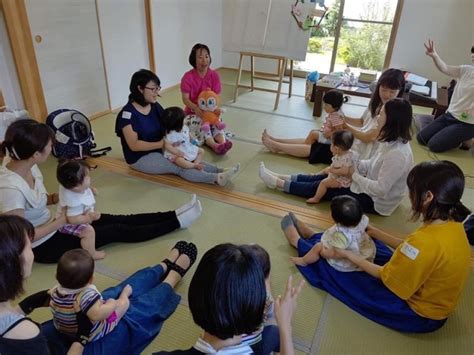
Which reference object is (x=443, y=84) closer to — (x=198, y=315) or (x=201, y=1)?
(x=201, y=1)

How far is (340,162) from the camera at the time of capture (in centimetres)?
238

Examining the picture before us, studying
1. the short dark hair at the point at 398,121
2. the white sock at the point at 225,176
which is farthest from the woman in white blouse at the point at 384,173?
the white sock at the point at 225,176

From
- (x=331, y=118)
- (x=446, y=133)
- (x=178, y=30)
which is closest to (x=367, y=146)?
(x=331, y=118)

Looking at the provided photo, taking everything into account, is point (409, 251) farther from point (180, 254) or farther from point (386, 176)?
point (180, 254)

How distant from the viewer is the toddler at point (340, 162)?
2.33 meters

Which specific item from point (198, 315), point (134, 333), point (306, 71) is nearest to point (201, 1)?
point (306, 71)

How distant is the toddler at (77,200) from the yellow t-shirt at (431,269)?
1.40 meters

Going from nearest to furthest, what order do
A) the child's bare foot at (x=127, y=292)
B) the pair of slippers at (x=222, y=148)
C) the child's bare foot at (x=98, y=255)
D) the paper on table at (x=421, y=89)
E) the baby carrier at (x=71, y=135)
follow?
1. the child's bare foot at (x=127, y=292)
2. the child's bare foot at (x=98, y=255)
3. the baby carrier at (x=71, y=135)
4. the pair of slippers at (x=222, y=148)
5. the paper on table at (x=421, y=89)

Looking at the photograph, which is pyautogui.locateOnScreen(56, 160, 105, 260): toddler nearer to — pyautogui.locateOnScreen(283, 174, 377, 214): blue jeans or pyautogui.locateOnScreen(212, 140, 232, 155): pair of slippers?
pyautogui.locateOnScreen(283, 174, 377, 214): blue jeans

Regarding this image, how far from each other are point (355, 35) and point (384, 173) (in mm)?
3903

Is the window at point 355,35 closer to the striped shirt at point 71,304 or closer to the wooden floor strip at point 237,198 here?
the wooden floor strip at point 237,198

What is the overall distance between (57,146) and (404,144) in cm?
252

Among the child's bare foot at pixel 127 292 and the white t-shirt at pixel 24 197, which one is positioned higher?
the white t-shirt at pixel 24 197

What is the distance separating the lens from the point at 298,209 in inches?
95.7
